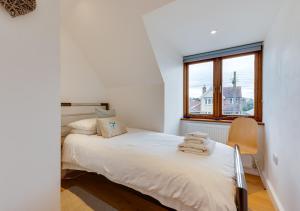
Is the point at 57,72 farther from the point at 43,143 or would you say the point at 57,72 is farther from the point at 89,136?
the point at 89,136

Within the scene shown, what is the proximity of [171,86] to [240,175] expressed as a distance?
2.25 m

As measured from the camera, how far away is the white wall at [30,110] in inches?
37.4

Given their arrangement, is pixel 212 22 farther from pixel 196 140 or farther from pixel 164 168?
pixel 164 168

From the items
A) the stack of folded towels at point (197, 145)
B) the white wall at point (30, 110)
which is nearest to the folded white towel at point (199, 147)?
the stack of folded towels at point (197, 145)

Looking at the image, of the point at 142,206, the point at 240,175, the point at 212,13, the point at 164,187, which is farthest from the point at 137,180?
the point at 212,13

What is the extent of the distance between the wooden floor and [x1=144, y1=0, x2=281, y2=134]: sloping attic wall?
136 centimetres

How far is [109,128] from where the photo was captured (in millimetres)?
2633

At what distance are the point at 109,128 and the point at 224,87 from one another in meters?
2.26

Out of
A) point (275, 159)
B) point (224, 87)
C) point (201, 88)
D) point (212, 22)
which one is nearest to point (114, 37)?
point (212, 22)

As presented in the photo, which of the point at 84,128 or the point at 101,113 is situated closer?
the point at 84,128

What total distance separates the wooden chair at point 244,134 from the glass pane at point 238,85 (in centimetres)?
32

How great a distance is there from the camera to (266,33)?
8.45 ft

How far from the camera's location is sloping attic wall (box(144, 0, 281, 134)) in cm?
212

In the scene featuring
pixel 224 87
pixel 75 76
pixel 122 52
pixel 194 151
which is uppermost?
pixel 122 52
